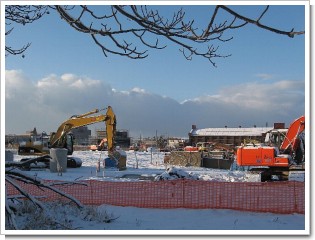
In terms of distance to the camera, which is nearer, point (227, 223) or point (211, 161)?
point (227, 223)

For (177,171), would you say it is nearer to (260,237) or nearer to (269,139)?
(269,139)

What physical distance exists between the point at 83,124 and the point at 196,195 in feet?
36.4

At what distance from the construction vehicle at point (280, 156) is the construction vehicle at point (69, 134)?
21.3ft

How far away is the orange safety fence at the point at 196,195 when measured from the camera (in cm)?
874

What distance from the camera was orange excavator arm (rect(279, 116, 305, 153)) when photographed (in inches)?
564

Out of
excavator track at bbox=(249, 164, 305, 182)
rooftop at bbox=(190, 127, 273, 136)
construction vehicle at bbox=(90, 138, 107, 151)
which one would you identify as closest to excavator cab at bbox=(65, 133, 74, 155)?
excavator track at bbox=(249, 164, 305, 182)

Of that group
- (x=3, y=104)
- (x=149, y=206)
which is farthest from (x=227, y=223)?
(x=3, y=104)

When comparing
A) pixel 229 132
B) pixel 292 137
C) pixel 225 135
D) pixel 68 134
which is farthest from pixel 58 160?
pixel 225 135

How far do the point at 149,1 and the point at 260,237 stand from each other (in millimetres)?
2838

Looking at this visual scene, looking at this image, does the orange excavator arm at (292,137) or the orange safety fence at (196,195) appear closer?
the orange safety fence at (196,195)

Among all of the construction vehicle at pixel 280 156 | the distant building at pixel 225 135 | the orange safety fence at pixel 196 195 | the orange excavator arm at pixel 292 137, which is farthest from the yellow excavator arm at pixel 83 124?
the distant building at pixel 225 135

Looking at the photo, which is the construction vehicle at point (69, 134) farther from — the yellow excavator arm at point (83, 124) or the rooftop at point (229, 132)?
the rooftop at point (229, 132)

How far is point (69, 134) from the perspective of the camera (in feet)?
69.1

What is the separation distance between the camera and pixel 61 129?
785 inches
